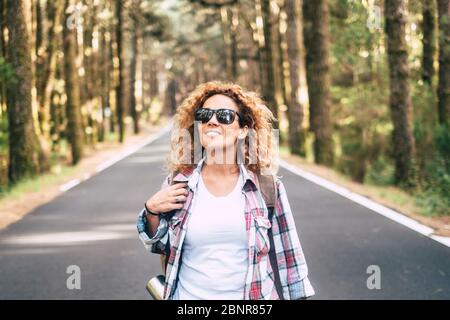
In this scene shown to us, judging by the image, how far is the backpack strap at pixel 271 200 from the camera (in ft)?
10.9

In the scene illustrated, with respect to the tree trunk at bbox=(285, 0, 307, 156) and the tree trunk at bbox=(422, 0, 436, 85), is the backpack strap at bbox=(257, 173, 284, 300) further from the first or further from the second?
the tree trunk at bbox=(285, 0, 307, 156)

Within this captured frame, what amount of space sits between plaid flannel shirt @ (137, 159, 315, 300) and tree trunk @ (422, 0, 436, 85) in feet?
56.0

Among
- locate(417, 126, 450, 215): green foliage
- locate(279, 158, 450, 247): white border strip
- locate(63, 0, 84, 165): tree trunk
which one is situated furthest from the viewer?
locate(63, 0, 84, 165): tree trunk

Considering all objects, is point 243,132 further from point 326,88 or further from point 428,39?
point 326,88

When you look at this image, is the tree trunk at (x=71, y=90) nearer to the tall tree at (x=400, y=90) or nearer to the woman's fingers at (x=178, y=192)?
the tall tree at (x=400, y=90)

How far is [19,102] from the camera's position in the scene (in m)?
18.6

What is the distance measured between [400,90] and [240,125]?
13.7 m

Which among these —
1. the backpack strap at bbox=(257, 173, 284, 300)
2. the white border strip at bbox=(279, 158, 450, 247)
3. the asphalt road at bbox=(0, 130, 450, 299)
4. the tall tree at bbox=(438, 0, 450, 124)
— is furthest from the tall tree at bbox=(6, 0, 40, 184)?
the backpack strap at bbox=(257, 173, 284, 300)

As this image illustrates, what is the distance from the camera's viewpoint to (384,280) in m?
7.39

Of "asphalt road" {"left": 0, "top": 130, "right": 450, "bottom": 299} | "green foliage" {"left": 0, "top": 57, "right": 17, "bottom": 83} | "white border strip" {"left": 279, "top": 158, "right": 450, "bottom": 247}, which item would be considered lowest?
"white border strip" {"left": 279, "top": 158, "right": 450, "bottom": 247}

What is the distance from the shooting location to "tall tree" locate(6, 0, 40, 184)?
18.4 metres

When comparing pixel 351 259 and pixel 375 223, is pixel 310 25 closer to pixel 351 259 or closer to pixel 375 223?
pixel 375 223

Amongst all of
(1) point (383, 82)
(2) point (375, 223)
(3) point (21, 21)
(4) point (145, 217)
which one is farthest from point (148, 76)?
(4) point (145, 217)
